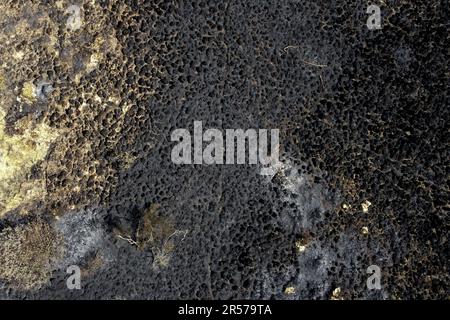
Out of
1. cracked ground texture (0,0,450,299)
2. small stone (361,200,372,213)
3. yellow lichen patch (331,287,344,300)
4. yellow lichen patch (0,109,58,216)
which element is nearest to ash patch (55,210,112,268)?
cracked ground texture (0,0,450,299)

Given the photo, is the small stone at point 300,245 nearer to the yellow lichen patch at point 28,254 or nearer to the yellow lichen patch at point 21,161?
the yellow lichen patch at point 28,254

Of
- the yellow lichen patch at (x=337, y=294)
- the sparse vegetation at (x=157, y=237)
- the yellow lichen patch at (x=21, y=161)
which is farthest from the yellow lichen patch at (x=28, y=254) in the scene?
the yellow lichen patch at (x=337, y=294)

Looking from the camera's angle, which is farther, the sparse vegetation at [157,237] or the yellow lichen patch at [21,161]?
the yellow lichen patch at [21,161]

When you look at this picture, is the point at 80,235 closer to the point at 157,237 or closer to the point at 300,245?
the point at 157,237

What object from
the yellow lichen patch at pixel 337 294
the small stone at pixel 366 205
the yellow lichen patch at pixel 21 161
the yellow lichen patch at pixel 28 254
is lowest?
the yellow lichen patch at pixel 337 294

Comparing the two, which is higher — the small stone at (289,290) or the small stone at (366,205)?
the small stone at (366,205)

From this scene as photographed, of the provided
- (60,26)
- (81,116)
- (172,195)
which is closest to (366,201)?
(172,195)

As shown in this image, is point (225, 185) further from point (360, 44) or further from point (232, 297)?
point (360, 44)

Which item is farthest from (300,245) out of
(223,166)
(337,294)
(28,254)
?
(28,254)
